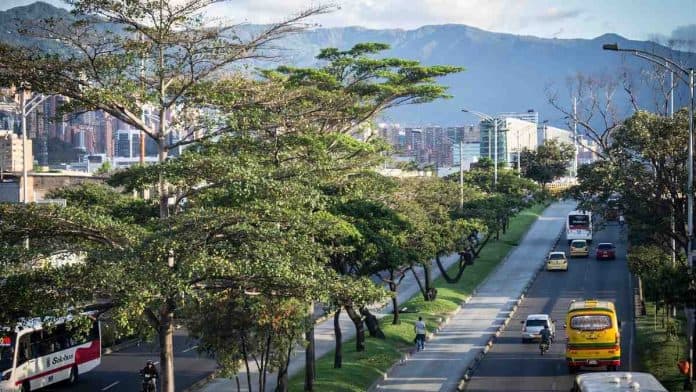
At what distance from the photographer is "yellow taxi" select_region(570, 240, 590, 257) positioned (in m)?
70.6

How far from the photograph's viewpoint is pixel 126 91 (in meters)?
20.2

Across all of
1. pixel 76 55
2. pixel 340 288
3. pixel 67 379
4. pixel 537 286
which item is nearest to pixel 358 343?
pixel 67 379

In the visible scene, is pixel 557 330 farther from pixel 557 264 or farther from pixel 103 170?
pixel 103 170

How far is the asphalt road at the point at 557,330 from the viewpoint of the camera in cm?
3212

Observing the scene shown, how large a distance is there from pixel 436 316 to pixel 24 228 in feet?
99.8

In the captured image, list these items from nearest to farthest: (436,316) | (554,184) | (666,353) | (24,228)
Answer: (24,228) < (666,353) < (436,316) < (554,184)

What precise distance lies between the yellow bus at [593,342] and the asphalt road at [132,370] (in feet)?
40.7

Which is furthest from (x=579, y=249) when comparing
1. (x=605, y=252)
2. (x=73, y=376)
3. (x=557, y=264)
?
(x=73, y=376)

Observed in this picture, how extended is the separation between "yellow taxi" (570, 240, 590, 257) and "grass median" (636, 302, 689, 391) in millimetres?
27158

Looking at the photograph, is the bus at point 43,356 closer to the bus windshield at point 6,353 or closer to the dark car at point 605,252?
the bus windshield at point 6,353

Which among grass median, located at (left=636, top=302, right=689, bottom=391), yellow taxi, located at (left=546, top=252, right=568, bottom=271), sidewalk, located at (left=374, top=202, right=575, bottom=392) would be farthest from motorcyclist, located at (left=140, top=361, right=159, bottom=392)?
yellow taxi, located at (left=546, top=252, right=568, bottom=271)

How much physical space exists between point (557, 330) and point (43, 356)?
2215 centimetres

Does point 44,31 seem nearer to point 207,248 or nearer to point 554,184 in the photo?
point 207,248

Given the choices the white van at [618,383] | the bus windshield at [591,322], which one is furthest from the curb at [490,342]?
A: the white van at [618,383]
